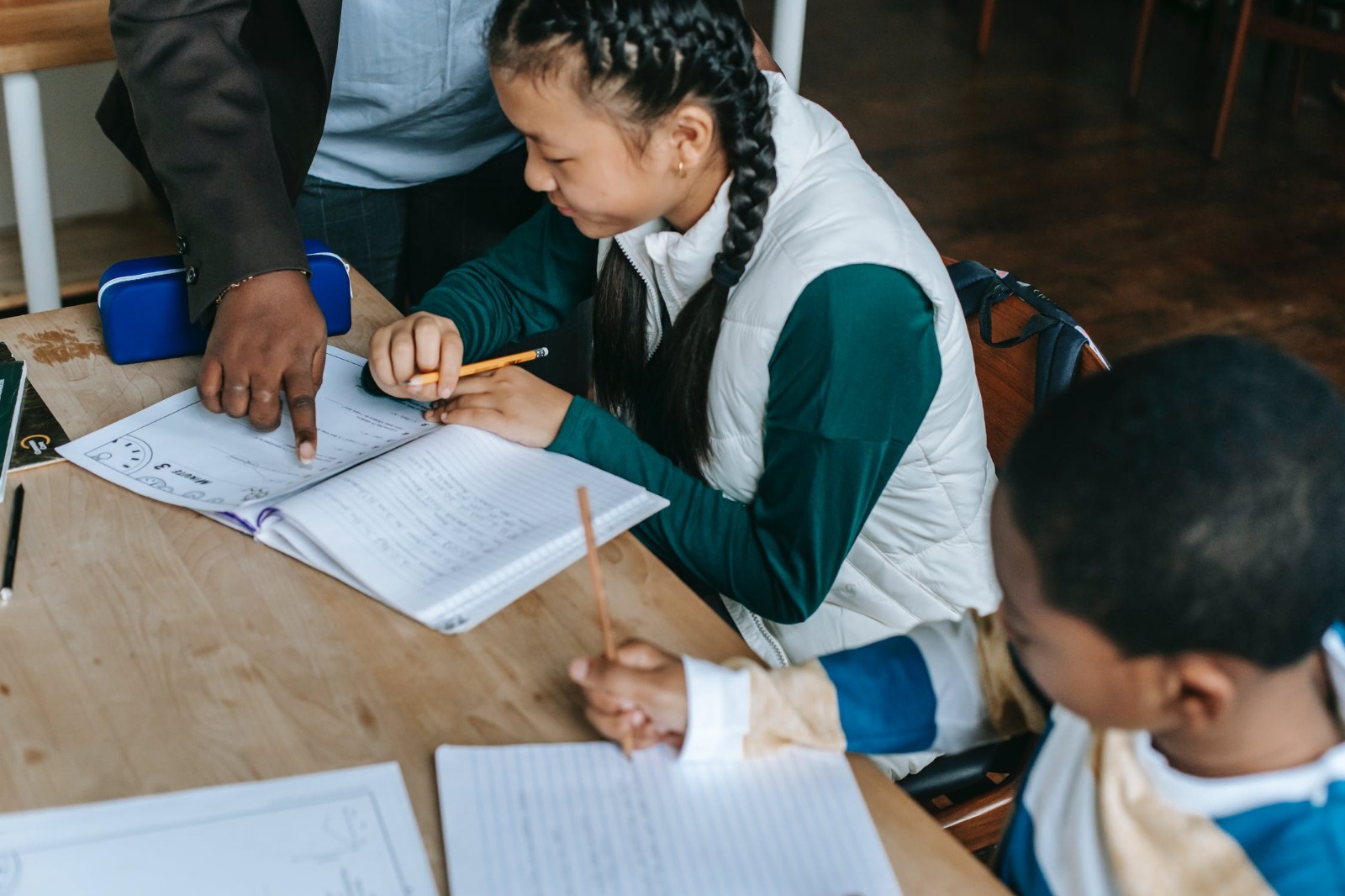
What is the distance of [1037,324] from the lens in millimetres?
1244

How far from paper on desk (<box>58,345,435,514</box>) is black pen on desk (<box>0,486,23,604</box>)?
0.21 ft

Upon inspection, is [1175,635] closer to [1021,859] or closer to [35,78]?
[1021,859]

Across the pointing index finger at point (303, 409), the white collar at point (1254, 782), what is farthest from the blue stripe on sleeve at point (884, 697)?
the pointing index finger at point (303, 409)

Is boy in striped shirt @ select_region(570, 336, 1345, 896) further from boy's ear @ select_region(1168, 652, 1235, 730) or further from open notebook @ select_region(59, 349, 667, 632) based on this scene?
open notebook @ select_region(59, 349, 667, 632)

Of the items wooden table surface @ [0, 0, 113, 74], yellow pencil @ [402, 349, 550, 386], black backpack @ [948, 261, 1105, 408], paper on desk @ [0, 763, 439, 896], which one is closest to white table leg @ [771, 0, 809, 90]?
wooden table surface @ [0, 0, 113, 74]

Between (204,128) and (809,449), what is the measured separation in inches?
27.5

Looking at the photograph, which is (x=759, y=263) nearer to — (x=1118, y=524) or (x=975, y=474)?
(x=975, y=474)

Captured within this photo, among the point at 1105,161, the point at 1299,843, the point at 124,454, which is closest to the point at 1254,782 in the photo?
the point at 1299,843

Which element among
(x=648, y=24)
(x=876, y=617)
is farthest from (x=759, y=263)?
(x=876, y=617)

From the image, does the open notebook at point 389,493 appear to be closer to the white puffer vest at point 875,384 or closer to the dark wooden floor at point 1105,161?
the white puffer vest at point 875,384

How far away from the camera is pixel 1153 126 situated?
4242 millimetres

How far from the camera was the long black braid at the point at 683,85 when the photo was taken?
1126 millimetres

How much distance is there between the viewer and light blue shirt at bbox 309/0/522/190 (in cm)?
158

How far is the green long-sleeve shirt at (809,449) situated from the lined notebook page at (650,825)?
1.03 feet
